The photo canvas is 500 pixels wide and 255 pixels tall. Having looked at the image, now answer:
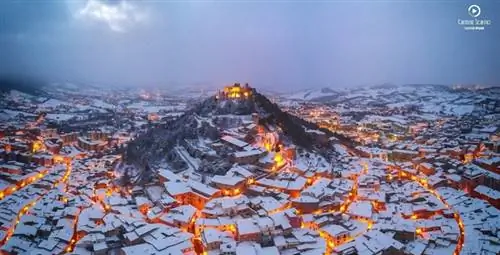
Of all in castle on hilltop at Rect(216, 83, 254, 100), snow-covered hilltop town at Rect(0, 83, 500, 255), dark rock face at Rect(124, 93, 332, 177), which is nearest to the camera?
snow-covered hilltop town at Rect(0, 83, 500, 255)

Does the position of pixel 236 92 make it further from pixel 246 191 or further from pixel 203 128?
pixel 246 191

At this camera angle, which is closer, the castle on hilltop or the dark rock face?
the dark rock face

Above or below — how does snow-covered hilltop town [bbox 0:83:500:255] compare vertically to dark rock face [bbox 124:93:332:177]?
below

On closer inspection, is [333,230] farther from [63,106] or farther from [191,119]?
[63,106]

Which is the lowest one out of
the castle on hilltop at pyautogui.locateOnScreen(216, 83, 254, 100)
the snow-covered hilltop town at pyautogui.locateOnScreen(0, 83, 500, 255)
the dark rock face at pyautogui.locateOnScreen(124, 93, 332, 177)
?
the snow-covered hilltop town at pyautogui.locateOnScreen(0, 83, 500, 255)

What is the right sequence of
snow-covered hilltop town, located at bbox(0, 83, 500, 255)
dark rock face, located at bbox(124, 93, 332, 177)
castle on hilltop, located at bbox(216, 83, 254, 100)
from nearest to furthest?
snow-covered hilltop town, located at bbox(0, 83, 500, 255) → dark rock face, located at bbox(124, 93, 332, 177) → castle on hilltop, located at bbox(216, 83, 254, 100)

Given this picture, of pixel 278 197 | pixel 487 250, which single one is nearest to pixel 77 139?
pixel 278 197
